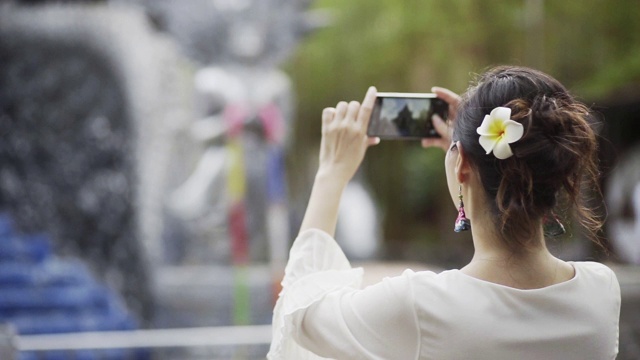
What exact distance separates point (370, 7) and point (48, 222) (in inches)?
177

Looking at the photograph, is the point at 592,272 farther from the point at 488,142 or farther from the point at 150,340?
the point at 150,340

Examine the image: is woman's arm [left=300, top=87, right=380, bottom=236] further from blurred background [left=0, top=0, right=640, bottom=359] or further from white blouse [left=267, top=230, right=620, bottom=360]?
blurred background [left=0, top=0, right=640, bottom=359]

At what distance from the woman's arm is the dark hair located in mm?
194

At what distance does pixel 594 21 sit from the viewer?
8.70m

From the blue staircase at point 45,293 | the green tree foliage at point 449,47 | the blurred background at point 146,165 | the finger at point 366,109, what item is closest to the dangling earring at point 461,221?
the finger at point 366,109

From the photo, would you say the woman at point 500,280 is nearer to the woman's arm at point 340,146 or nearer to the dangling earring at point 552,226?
the dangling earring at point 552,226

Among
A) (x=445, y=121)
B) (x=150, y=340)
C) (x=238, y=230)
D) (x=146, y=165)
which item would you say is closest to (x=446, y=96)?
(x=445, y=121)

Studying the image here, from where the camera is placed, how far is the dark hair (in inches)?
43.8

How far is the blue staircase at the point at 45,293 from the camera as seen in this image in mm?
5645

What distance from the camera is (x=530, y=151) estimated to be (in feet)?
3.63

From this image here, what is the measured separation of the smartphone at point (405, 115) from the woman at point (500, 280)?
188 millimetres

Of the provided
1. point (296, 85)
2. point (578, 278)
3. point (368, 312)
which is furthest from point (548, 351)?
point (296, 85)

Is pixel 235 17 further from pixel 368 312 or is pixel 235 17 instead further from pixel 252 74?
pixel 368 312

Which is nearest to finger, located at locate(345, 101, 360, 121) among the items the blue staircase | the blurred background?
the blurred background
